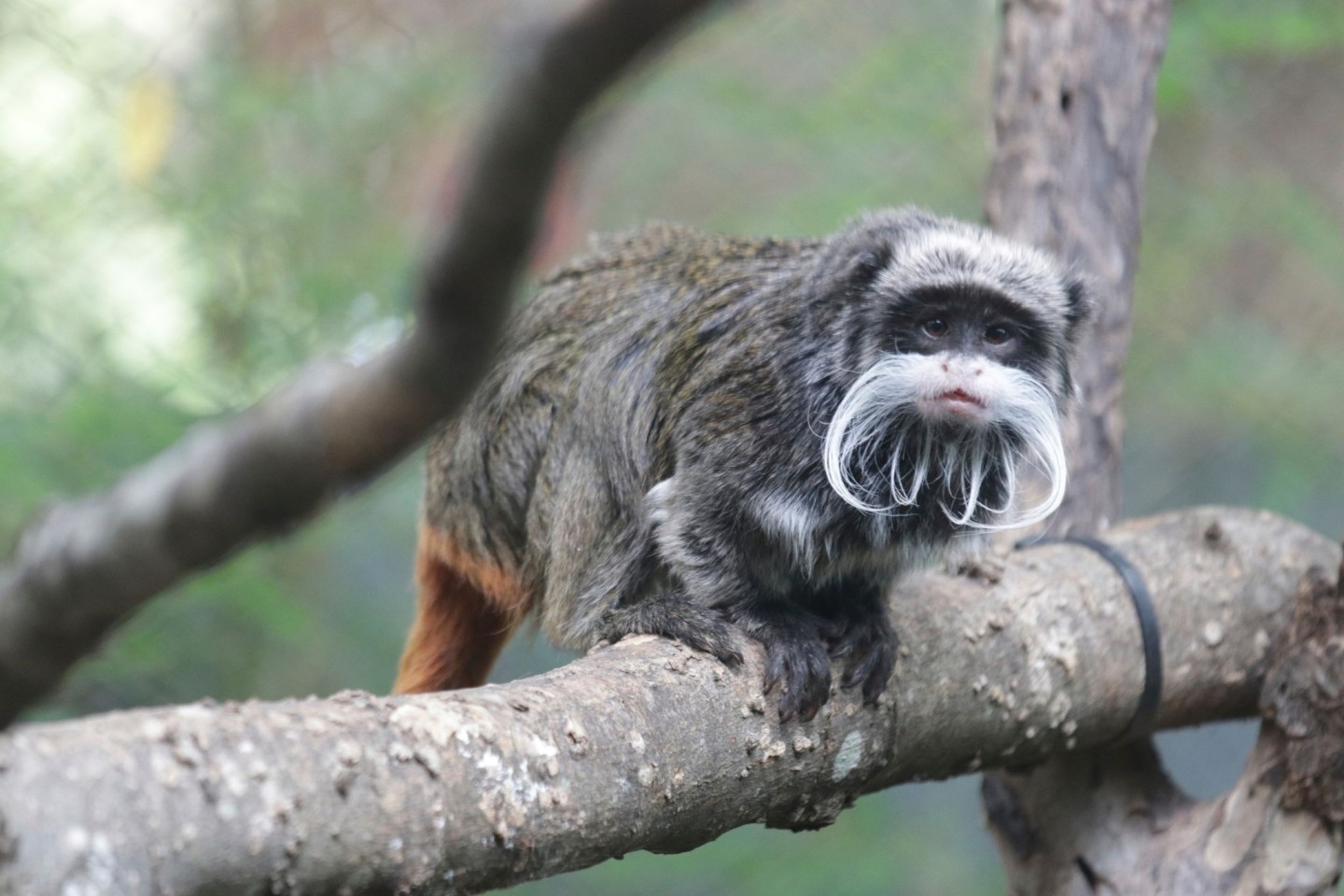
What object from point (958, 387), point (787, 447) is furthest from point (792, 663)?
point (958, 387)

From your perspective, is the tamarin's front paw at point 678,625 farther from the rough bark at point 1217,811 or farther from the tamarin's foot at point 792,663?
the rough bark at point 1217,811

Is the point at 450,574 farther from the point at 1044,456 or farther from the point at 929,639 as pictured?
the point at 1044,456

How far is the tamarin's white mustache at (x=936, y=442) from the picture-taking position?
2109mm

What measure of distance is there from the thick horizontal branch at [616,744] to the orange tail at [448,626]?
703 mm

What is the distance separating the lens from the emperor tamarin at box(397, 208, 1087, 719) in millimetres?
2139

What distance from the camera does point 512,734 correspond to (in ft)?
5.26

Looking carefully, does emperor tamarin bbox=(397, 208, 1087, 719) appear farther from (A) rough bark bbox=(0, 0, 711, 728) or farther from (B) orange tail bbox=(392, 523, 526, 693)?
(A) rough bark bbox=(0, 0, 711, 728)

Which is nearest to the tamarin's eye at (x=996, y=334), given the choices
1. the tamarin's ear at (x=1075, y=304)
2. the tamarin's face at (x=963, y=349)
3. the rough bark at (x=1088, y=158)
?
the tamarin's face at (x=963, y=349)

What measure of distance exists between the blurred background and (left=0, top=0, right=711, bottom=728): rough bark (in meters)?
2.38

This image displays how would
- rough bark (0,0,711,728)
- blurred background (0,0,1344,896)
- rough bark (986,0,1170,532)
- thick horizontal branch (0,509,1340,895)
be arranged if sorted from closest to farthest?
rough bark (0,0,711,728) < thick horizontal branch (0,509,1340,895) < rough bark (986,0,1170,532) < blurred background (0,0,1344,896)

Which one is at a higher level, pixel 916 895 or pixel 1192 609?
pixel 1192 609

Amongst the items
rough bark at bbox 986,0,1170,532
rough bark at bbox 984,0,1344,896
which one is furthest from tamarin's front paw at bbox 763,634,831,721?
rough bark at bbox 986,0,1170,532

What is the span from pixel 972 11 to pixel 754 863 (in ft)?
10.4

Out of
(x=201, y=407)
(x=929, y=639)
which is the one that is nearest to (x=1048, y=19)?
(x=929, y=639)
